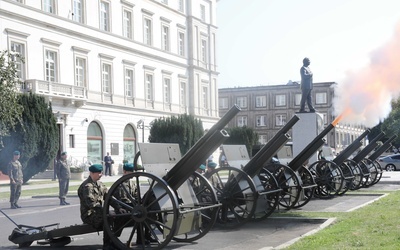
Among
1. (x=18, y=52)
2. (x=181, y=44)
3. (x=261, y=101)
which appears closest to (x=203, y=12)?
(x=181, y=44)

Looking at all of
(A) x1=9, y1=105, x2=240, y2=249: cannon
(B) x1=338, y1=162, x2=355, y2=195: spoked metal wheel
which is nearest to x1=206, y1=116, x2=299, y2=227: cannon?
(A) x1=9, y1=105, x2=240, y2=249: cannon

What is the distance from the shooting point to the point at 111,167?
44531 mm

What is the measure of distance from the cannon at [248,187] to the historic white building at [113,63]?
26226 mm

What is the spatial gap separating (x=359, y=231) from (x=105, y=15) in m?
40.8

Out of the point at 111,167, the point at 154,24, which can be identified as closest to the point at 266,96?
the point at 154,24

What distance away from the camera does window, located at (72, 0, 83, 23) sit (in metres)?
44.0

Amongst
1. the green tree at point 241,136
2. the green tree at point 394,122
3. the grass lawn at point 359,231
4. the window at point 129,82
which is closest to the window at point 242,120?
the green tree at point 241,136

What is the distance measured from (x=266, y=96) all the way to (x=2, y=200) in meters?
76.7

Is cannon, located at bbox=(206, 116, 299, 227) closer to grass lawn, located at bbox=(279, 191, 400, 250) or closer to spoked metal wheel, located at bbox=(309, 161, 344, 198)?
grass lawn, located at bbox=(279, 191, 400, 250)

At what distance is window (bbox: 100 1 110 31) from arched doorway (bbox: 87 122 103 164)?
779 centimetres

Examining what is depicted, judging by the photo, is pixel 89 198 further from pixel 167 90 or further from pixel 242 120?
pixel 242 120

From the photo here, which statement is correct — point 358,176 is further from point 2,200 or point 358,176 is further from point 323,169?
point 2,200

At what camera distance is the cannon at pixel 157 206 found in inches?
357

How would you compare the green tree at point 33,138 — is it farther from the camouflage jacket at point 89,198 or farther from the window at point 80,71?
the camouflage jacket at point 89,198
